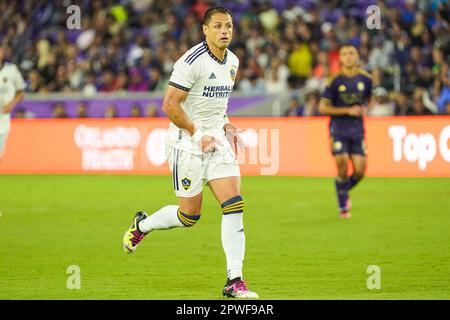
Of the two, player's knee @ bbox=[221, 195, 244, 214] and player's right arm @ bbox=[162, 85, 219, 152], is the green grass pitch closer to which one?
player's knee @ bbox=[221, 195, 244, 214]

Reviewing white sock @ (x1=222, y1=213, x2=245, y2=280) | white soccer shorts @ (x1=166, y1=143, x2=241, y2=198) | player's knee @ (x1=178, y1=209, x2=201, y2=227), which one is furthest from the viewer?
player's knee @ (x1=178, y1=209, x2=201, y2=227)

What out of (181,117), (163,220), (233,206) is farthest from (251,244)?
(181,117)

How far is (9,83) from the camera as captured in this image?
54.2 ft

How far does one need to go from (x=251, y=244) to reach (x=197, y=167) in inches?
139

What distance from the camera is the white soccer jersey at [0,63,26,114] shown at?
53.5 feet

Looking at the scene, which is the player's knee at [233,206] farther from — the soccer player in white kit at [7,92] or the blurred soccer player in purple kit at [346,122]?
the soccer player in white kit at [7,92]

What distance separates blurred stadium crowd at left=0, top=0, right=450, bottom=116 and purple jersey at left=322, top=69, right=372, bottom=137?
6944mm

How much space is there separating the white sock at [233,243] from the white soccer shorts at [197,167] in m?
0.40

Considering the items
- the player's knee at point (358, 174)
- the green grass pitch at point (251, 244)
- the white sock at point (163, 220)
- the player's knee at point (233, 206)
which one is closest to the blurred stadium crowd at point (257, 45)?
the green grass pitch at point (251, 244)

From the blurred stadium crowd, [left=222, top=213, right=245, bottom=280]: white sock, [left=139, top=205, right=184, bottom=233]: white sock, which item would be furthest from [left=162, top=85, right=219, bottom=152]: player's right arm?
the blurred stadium crowd

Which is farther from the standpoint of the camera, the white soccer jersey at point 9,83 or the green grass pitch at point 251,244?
the white soccer jersey at point 9,83

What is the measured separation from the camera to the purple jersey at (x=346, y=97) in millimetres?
14992

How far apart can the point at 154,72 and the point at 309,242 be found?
13.7 meters

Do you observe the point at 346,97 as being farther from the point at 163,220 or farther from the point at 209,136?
the point at 209,136
